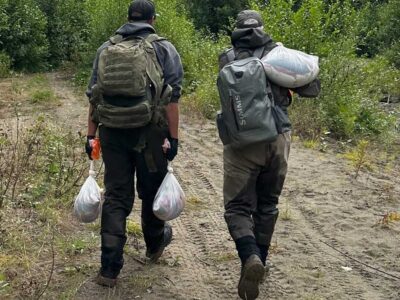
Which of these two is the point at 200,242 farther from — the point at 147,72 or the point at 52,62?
the point at 52,62

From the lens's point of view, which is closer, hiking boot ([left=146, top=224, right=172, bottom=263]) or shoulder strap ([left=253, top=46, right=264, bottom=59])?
shoulder strap ([left=253, top=46, right=264, bottom=59])

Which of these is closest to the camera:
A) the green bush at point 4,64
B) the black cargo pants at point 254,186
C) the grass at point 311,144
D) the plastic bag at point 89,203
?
the black cargo pants at point 254,186

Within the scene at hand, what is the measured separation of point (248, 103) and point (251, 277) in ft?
3.52

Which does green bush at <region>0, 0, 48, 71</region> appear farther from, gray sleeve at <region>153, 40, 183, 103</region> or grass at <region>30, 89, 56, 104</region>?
gray sleeve at <region>153, 40, 183, 103</region>

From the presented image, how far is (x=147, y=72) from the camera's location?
4.00 meters

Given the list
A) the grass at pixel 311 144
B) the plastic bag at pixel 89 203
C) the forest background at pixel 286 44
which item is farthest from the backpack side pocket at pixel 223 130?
the forest background at pixel 286 44

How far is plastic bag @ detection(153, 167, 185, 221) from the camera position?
13.6ft

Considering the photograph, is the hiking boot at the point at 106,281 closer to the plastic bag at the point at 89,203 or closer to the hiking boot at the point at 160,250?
the plastic bag at the point at 89,203

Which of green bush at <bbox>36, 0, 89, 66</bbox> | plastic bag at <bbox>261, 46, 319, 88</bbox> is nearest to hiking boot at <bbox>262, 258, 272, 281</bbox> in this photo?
plastic bag at <bbox>261, 46, 319, 88</bbox>

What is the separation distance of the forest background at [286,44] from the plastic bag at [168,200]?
5448mm

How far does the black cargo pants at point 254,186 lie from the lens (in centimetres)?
406

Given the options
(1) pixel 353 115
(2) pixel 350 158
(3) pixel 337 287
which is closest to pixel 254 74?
(3) pixel 337 287

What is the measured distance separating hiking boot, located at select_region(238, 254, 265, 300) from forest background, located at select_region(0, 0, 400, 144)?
223 inches

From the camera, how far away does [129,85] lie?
3941 mm
